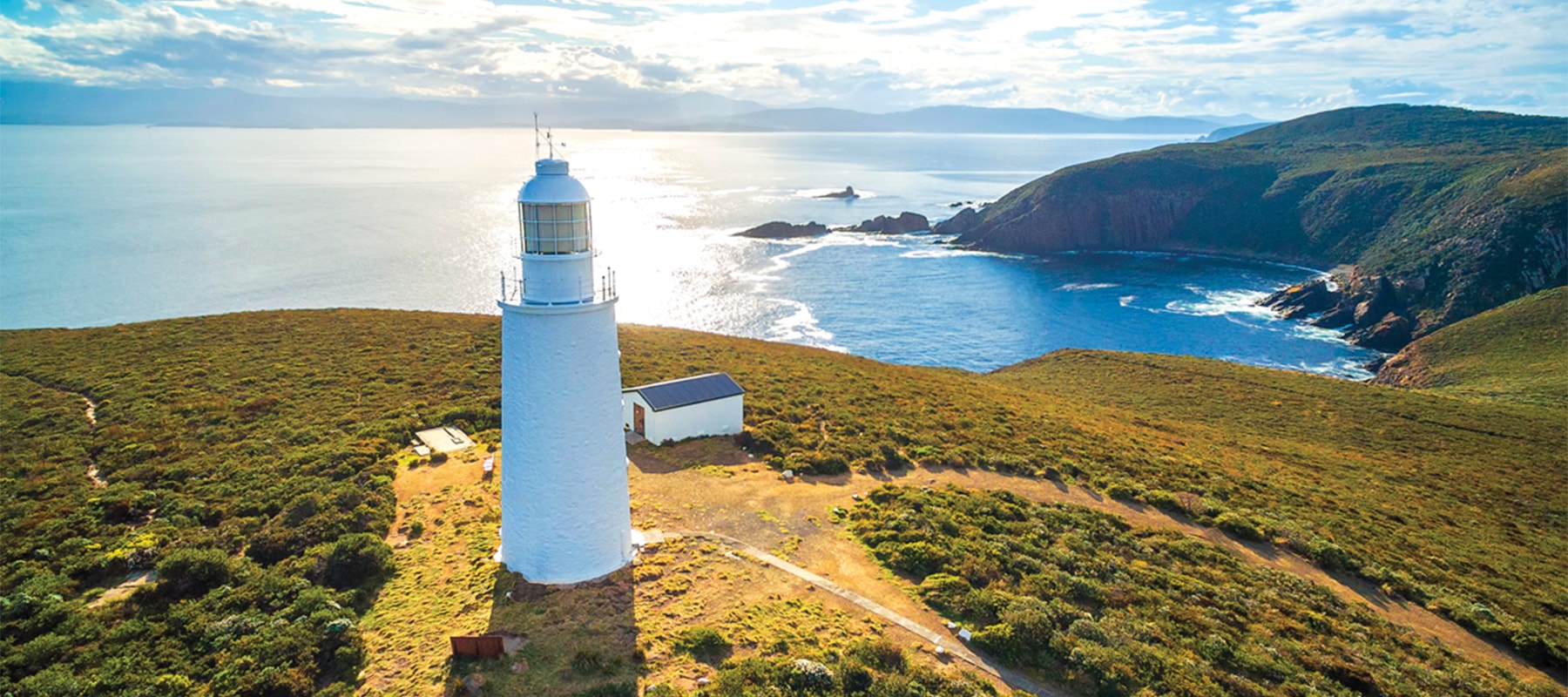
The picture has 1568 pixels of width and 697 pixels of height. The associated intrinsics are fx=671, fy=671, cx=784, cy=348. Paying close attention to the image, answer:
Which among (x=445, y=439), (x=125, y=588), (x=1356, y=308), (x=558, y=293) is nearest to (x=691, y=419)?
(x=445, y=439)

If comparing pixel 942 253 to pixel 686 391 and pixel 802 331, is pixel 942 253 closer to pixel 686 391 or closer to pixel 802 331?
pixel 802 331

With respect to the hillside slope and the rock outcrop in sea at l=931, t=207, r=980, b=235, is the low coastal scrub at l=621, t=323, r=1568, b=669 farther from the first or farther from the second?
the rock outcrop in sea at l=931, t=207, r=980, b=235

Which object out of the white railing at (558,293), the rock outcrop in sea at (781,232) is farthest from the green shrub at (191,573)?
the rock outcrop in sea at (781,232)

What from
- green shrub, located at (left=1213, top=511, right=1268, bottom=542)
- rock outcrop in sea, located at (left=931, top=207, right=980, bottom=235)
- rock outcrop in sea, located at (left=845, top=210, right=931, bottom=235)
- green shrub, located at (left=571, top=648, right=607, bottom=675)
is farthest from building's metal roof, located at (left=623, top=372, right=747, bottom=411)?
rock outcrop in sea, located at (left=931, top=207, right=980, bottom=235)

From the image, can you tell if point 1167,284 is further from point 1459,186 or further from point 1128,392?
point 1128,392

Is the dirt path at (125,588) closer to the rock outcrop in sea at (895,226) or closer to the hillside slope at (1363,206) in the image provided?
the hillside slope at (1363,206)
